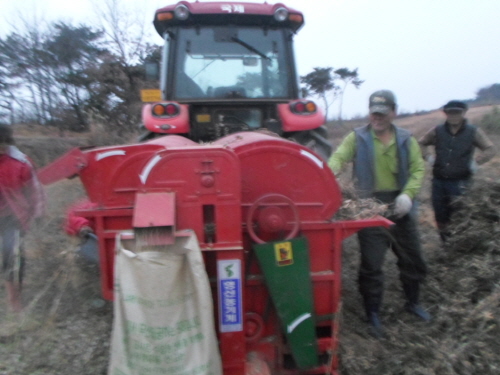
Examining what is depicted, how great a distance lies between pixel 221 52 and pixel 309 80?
18.8 meters

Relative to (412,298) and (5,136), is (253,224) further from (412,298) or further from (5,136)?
(5,136)

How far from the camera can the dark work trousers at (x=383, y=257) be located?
3.16 meters

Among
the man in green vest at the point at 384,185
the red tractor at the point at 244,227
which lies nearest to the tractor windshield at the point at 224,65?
the man in green vest at the point at 384,185

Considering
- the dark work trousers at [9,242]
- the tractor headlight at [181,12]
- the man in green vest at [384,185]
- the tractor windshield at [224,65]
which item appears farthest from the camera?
the tractor windshield at [224,65]

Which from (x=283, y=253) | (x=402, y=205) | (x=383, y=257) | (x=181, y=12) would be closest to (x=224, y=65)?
(x=181, y=12)

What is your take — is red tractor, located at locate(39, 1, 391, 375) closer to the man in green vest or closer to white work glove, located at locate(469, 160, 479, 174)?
the man in green vest

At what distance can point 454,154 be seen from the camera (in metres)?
4.18

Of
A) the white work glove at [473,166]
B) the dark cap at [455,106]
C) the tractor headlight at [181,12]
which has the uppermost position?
the tractor headlight at [181,12]

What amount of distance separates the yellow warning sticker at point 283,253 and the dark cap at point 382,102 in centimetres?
134

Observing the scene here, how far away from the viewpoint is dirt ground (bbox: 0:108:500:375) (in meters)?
2.66

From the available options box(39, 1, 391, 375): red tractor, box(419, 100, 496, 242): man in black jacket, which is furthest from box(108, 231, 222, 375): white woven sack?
box(419, 100, 496, 242): man in black jacket

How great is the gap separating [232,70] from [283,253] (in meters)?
2.48

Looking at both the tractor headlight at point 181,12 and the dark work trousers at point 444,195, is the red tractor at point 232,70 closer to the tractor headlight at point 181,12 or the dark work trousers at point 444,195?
the tractor headlight at point 181,12

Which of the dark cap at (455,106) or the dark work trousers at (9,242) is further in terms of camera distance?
the dark cap at (455,106)
